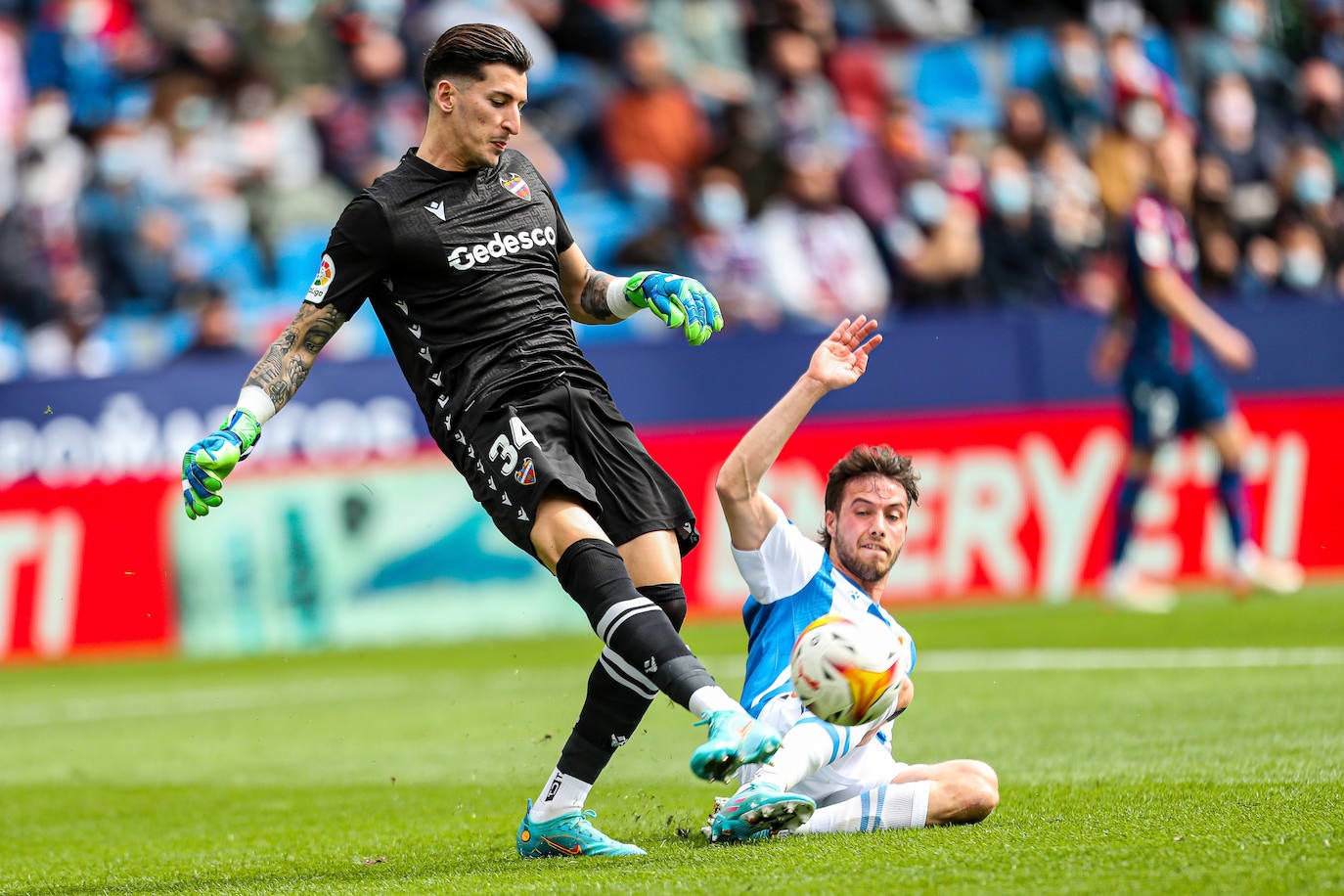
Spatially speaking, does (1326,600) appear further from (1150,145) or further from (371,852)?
(371,852)

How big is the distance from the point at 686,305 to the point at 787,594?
0.92 meters

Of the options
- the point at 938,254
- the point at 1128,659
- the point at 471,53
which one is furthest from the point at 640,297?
the point at 938,254

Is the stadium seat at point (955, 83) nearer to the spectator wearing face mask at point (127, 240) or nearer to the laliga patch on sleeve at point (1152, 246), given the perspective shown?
the laliga patch on sleeve at point (1152, 246)

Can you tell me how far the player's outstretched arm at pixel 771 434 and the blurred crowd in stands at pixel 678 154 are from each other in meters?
10.3

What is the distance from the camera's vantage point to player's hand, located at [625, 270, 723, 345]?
5.48 meters

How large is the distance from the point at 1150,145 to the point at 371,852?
1220 cm

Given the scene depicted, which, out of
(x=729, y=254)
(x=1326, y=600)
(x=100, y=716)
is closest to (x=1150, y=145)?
(x=729, y=254)

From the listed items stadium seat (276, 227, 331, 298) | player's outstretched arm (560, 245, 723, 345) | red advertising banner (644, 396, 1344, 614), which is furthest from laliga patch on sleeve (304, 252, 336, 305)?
stadium seat (276, 227, 331, 298)

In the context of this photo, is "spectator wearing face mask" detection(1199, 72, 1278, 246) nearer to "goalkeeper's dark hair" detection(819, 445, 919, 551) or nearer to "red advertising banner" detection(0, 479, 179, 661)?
"red advertising banner" detection(0, 479, 179, 661)

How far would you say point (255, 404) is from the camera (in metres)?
5.41

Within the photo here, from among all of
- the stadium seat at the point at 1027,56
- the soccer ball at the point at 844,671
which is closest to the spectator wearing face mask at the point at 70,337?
the stadium seat at the point at 1027,56

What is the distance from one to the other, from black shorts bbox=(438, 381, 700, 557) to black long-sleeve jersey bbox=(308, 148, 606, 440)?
82mm

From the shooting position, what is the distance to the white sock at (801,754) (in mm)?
5035

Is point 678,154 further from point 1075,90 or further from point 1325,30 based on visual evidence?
point 1325,30
